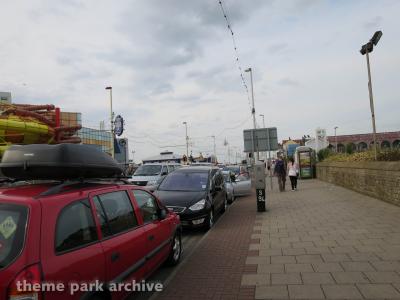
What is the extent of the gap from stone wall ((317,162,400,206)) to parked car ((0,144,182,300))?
9.44 meters

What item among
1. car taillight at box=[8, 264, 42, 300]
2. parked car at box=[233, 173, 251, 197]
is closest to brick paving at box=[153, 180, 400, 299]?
car taillight at box=[8, 264, 42, 300]

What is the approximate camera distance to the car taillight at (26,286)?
126 inches

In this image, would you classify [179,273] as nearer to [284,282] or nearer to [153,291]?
[153,291]

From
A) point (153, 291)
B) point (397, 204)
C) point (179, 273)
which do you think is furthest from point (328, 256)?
point (397, 204)

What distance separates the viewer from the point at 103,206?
183 inches

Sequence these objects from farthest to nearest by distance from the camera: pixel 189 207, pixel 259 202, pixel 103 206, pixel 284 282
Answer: pixel 259 202
pixel 189 207
pixel 284 282
pixel 103 206

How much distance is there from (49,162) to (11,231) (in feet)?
3.55

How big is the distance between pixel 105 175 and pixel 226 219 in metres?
7.92

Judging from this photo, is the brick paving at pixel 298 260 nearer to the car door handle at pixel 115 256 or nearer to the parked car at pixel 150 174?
the car door handle at pixel 115 256

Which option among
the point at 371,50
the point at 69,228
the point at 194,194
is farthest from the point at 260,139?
the point at 69,228

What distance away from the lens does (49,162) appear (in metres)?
4.45

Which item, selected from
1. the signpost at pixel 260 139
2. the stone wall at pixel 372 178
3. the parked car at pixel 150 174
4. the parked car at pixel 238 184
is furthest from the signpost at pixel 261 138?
the parked car at pixel 150 174

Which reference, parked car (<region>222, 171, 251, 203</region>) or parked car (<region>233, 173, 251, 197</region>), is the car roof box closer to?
parked car (<region>222, 171, 251, 203</region>)

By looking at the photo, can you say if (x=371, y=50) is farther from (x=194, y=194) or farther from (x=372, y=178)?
(x=194, y=194)
